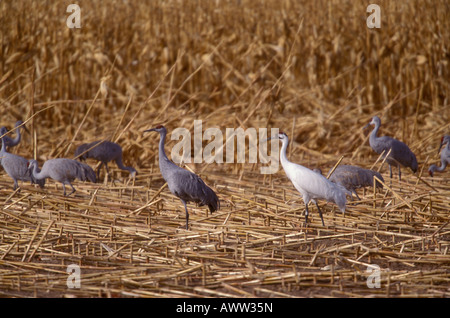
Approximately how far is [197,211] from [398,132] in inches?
164

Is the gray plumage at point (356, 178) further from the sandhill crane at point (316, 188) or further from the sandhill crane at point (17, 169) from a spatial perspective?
the sandhill crane at point (17, 169)

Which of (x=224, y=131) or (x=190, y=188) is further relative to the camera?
(x=224, y=131)

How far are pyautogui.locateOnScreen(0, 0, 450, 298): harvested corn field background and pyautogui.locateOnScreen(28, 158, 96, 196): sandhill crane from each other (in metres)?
0.18

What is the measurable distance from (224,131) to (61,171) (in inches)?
107

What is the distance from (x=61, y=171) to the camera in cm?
620

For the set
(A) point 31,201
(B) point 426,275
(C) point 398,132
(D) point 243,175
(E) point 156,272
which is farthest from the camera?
(C) point 398,132

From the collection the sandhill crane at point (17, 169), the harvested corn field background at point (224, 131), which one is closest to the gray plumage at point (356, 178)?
the harvested corn field background at point (224, 131)

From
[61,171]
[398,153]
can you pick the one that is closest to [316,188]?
[398,153]

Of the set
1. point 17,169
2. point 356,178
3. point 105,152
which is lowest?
point 356,178

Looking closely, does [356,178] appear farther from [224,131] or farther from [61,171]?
[61,171]

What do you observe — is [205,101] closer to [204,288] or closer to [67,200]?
[67,200]

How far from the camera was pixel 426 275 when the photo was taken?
3949 mm

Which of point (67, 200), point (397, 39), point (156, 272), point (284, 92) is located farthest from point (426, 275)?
point (397, 39)

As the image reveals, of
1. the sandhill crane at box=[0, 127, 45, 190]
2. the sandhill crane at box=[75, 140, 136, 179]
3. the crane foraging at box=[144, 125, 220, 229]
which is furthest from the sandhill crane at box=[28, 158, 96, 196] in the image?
the crane foraging at box=[144, 125, 220, 229]
